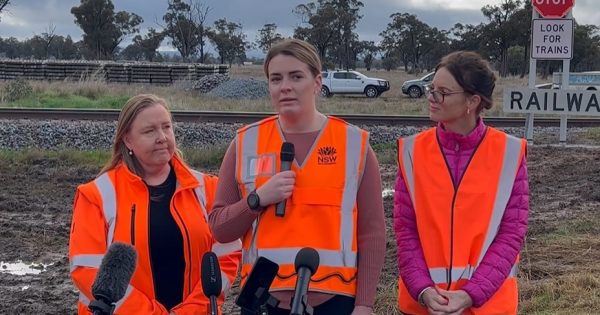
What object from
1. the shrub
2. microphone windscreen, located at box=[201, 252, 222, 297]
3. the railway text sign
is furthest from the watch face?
the shrub

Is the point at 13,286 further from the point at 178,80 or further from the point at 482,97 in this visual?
the point at 178,80

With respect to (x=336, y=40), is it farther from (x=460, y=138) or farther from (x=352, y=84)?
(x=460, y=138)

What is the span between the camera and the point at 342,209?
10.8 feet

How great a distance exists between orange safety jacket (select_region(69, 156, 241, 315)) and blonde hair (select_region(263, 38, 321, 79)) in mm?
778

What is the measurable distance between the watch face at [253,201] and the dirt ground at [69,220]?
296 centimetres

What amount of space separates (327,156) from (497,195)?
0.80 metres

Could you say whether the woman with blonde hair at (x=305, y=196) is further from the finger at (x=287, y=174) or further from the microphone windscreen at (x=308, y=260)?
the microphone windscreen at (x=308, y=260)

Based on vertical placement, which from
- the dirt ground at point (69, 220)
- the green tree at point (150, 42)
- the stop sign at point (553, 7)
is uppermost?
the green tree at point (150, 42)

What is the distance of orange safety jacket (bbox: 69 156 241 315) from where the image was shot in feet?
11.3

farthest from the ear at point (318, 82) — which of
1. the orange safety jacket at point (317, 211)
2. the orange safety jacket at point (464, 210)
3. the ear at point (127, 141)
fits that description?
the ear at point (127, 141)

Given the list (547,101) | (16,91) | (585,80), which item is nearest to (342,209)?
(547,101)

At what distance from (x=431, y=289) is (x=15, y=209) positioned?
25.2 ft

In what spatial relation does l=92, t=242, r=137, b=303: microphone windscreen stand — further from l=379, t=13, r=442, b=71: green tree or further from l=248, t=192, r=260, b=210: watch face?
l=379, t=13, r=442, b=71: green tree

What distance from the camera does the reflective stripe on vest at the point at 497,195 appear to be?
3482 mm
